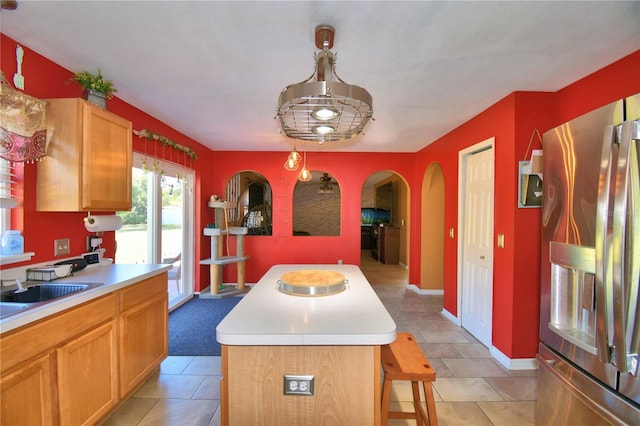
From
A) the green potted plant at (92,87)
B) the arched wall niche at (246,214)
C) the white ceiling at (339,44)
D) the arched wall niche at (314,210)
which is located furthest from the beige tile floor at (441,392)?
the arched wall niche at (314,210)

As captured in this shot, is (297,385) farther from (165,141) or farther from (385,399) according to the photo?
(165,141)

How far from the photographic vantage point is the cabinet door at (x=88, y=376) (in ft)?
4.92

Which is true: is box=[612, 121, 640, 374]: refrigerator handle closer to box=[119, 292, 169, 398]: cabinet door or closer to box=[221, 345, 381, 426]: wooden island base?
box=[221, 345, 381, 426]: wooden island base

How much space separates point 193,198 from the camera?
179 inches

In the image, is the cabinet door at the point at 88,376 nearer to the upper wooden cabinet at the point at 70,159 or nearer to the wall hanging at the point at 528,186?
the upper wooden cabinet at the point at 70,159

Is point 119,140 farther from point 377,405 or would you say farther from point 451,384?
point 451,384

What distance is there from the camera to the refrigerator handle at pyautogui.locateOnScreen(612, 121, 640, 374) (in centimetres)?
118

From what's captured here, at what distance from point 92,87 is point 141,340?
1.89 metres

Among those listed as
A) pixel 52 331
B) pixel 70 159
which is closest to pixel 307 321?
pixel 52 331

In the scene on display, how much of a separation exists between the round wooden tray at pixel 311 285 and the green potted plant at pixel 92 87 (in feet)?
6.22

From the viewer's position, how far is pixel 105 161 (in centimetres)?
212

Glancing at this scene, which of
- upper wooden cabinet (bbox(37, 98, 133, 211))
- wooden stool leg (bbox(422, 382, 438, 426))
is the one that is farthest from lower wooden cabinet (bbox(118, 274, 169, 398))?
wooden stool leg (bbox(422, 382, 438, 426))

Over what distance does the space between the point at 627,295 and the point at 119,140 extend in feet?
10.5

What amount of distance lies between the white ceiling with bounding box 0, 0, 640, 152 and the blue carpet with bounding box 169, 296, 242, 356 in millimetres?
2492
